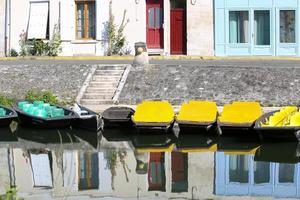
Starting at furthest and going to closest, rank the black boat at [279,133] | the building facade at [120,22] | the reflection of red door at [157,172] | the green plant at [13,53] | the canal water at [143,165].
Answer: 1. the green plant at [13,53]
2. the building facade at [120,22]
3. the black boat at [279,133]
4. the reflection of red door at [157,172]
5. the canal water at [143,165]

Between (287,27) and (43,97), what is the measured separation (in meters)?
14.6

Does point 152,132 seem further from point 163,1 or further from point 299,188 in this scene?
point 163,1

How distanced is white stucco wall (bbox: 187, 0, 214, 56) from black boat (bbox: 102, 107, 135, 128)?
1245 cm

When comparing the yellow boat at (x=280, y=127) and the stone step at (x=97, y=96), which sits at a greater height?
the stone step at (x=97, y=96)

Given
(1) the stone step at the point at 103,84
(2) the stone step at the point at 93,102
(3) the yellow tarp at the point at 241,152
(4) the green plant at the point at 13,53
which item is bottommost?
(3) the yellow tarp at the point at 241,152

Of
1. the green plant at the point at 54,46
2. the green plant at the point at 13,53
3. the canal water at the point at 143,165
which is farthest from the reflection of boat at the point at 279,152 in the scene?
the green plant at the point at 13,53

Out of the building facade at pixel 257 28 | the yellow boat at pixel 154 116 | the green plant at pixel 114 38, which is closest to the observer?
the yellow boat at pixel 154 116

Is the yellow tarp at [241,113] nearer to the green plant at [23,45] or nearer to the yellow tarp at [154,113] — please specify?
the yellow tarp at [154,113]

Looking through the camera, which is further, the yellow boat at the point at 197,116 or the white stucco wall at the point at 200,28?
the white stucco wall at the point at 200,28

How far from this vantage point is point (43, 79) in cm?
3067

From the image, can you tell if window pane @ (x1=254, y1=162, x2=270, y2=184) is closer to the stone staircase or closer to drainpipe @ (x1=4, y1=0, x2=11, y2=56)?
the stone staircase

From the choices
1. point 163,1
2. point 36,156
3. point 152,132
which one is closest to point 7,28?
point 163,1

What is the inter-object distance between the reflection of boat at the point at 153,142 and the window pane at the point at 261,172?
322 cm

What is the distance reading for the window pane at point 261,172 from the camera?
1684 centimetres
